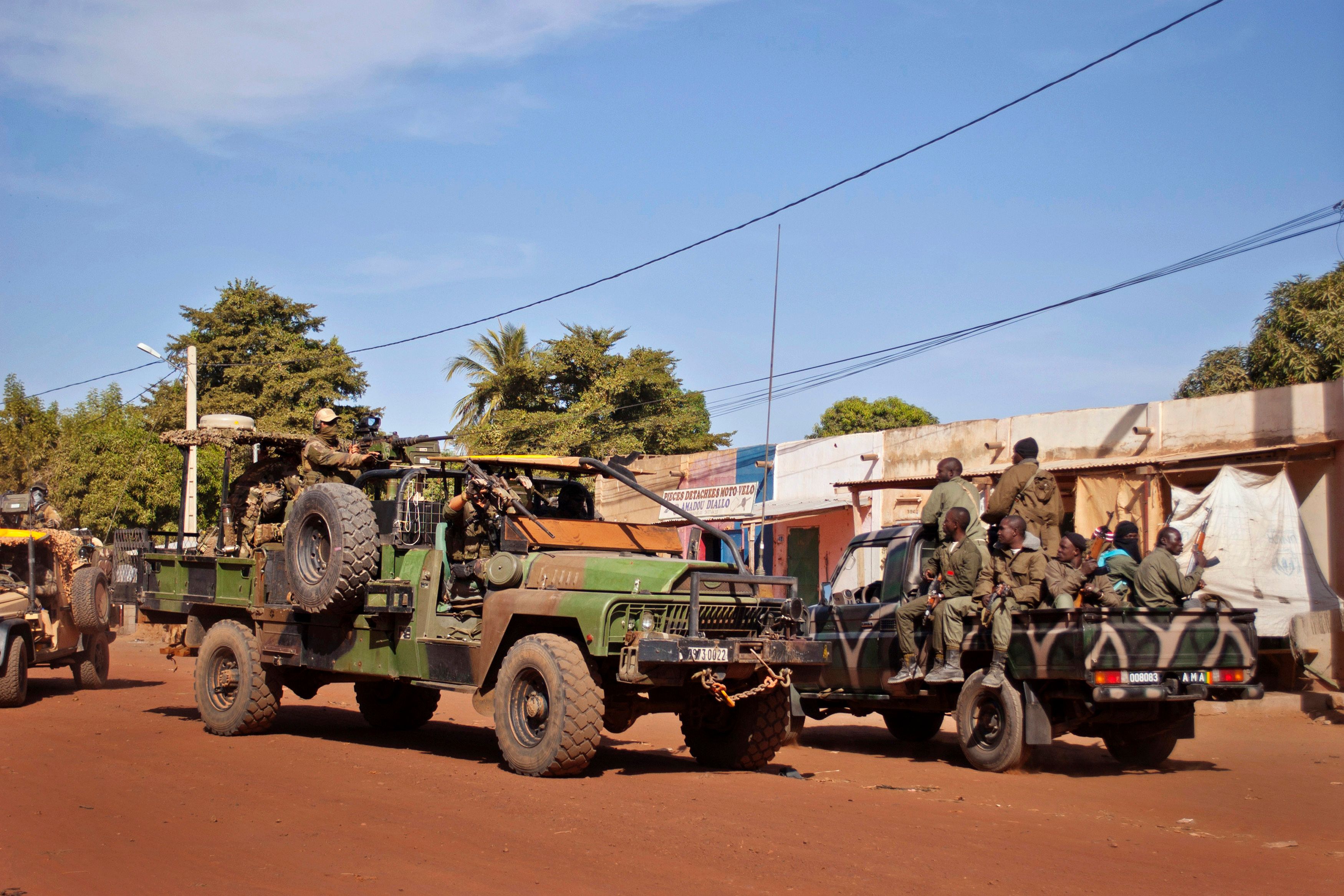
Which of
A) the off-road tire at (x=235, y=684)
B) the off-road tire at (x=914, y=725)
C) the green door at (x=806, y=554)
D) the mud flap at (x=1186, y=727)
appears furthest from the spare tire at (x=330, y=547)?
the green door at (x=806, y=554)

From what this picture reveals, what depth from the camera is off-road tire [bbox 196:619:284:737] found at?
417 inches

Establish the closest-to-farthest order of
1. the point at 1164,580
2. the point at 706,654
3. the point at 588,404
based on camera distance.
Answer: the point at 706,654, the point at 1164,580, the point at 588,404

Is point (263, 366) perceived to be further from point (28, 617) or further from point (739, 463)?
point (28, 617)

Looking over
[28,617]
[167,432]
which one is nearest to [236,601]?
[167,432]

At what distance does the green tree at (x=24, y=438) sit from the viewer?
37219 mm

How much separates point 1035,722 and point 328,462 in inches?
261

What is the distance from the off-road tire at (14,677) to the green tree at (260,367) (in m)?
19.7

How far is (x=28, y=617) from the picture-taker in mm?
13648

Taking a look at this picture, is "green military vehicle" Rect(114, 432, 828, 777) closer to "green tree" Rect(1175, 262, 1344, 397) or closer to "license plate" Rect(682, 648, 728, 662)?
"license plate" Rect(682, 648, 728, 662)

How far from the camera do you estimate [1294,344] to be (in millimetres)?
26203

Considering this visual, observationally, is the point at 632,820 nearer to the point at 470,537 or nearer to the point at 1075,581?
the point at 470,537

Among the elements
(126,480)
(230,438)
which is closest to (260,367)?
(126,480)

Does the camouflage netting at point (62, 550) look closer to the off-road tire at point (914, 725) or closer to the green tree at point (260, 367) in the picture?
the off-road tire at point (914, 725)

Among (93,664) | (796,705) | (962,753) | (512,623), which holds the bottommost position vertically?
(962,753)
